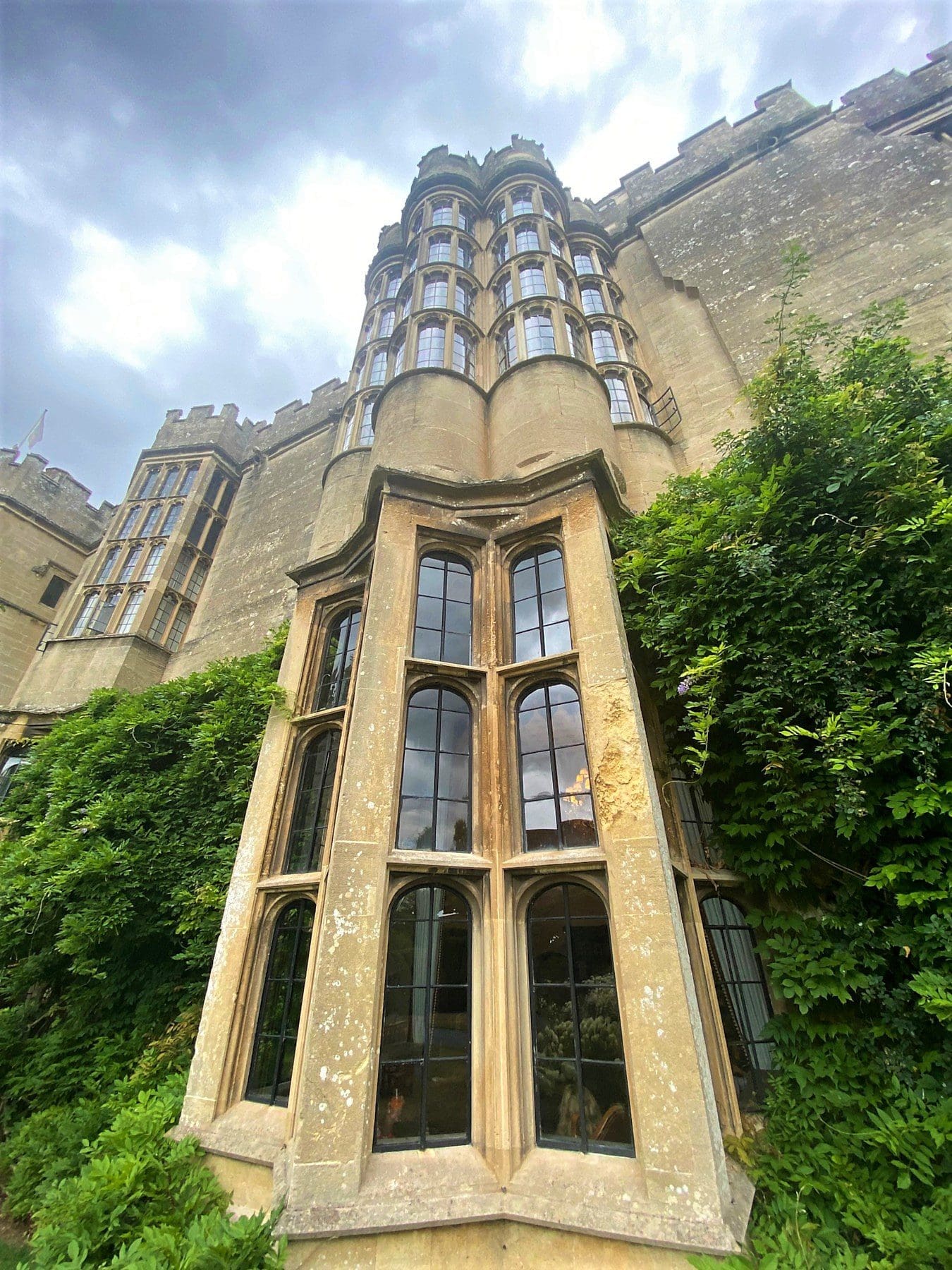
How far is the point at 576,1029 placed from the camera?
5.25 meters

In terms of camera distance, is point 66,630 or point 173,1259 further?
point 66,630

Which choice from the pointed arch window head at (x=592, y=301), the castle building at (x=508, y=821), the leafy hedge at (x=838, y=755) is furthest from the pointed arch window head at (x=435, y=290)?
the leafy hedge at (x=838, y=755)

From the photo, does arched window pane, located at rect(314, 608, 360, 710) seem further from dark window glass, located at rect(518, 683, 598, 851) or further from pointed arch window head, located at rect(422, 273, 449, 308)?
pointed arch window head, located at rect(422, 273, 449, 308)

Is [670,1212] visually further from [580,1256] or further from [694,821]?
[694,821]

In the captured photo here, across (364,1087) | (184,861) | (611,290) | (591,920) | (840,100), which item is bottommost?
(364,1087)

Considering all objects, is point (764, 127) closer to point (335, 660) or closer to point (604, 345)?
point (604, 345)

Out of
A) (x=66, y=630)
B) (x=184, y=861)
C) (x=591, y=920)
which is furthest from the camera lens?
(x=66, y=630)

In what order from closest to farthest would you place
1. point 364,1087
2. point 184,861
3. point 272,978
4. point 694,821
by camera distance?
point 364,1087, point 272,978, point 694,821, point 184,861

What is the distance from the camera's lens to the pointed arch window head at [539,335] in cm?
1209

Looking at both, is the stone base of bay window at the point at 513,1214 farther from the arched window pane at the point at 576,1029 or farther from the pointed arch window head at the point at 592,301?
the pointed arch window head at the point at 592,301

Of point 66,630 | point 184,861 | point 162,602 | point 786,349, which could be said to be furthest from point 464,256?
point 66,630

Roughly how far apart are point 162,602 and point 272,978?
17146 millimetres

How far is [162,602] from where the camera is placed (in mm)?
19844

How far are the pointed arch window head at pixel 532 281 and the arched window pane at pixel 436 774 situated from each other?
11.5 metres
